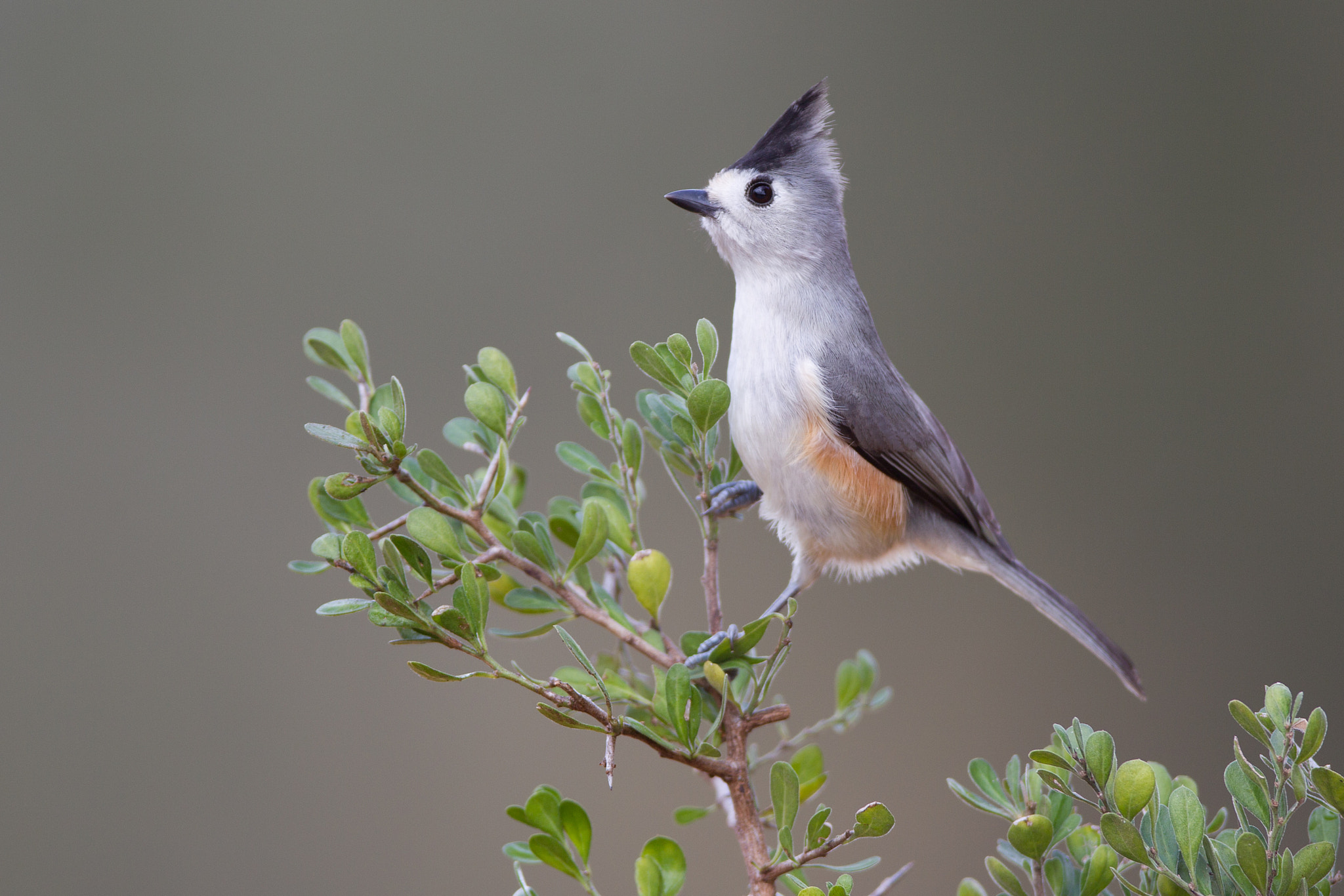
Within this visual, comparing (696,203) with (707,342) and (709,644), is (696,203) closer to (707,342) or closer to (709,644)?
(707,342)

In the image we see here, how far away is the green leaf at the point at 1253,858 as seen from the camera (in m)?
0.43

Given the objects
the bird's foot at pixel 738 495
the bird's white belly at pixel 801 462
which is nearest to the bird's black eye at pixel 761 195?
the bird's white belly at pixel 801 462

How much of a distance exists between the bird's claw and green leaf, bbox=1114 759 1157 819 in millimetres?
219

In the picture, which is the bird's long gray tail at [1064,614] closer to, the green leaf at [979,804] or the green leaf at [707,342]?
the green leaf at [979,804]

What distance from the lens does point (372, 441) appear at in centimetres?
54

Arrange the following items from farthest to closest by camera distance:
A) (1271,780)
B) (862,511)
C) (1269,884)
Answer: (862,511)
(1271,780)
(1269,884)

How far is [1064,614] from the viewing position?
945mm

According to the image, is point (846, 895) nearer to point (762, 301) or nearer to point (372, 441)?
point (372, 441)

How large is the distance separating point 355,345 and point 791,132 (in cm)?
49

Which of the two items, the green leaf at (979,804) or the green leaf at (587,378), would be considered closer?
the green leaf at (979,804)

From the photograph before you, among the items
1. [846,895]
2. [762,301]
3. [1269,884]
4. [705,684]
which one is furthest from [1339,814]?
[762,301]

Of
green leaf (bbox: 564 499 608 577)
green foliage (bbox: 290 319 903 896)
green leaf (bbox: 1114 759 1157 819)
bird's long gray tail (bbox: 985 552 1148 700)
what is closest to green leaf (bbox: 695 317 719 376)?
green foliage (bbox: 290 319 903 896)

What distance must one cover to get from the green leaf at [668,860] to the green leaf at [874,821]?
0.39 feet

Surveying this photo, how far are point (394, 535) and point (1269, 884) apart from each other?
0.46 m
